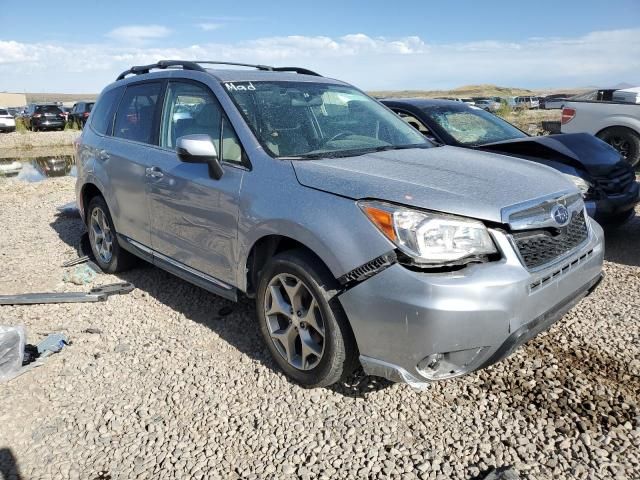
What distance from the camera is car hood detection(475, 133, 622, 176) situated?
540 cm

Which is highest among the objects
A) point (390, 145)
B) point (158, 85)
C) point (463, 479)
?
point (158, 85)

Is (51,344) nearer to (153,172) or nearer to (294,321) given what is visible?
(153,172)

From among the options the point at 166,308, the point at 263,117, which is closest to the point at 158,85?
the point at 263,117

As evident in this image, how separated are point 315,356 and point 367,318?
0.57 metres

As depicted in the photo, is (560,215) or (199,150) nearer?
(560,215)

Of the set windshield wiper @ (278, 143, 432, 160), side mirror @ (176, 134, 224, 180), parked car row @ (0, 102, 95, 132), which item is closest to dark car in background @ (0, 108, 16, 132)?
parked car row @ (0, 102, 95, 132)

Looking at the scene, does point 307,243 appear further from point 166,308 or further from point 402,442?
point 166,308

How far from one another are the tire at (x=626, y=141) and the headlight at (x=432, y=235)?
8.15 m

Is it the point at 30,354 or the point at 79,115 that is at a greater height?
the point at 79,115

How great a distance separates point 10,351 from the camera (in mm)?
3398

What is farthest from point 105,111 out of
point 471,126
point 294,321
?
point 471,126

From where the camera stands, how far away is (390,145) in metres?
3.73

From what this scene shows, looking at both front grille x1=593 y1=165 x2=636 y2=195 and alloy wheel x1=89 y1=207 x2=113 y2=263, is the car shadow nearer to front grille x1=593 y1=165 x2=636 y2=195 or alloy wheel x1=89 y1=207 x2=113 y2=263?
alloy wheel x1=89 y1=207 x2=113 y2=263

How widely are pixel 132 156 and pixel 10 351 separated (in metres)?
1.77
